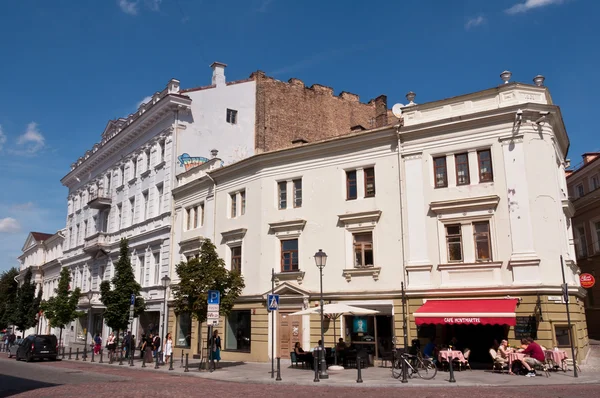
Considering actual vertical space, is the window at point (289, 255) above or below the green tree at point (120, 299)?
above

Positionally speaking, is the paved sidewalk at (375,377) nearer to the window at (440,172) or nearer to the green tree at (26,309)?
the window at (440,172)

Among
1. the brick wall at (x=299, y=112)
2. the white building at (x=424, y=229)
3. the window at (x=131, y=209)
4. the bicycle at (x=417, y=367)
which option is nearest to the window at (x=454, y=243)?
the white building at (x=424, y=229)

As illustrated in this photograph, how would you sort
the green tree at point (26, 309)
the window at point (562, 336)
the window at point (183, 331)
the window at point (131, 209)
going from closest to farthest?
the window at point (562, 336) < the window at point (183, 331) < the window at point (131, 209) < the green tree at point (26, 309)

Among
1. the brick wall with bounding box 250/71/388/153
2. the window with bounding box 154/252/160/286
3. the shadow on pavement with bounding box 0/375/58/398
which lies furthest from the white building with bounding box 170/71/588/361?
the shadow on pavement with bounding box 0/375/58/398

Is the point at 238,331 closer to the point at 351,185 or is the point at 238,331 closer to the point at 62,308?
the point at 351,185

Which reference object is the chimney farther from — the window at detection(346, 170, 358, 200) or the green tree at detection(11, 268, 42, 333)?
the green tree at detection(11, 268, 42, 333)

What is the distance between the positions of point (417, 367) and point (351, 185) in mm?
10457

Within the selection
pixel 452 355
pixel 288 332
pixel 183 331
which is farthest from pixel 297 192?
pixel 183 331

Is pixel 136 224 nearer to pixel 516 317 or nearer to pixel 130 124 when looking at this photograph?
pixel 130 124

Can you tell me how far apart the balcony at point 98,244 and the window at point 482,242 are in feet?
103

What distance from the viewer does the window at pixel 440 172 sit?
23.4 meters

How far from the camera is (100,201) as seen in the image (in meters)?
44.8

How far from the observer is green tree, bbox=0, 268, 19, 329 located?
177 ft

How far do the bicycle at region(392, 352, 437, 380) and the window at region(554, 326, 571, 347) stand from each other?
225 inches
